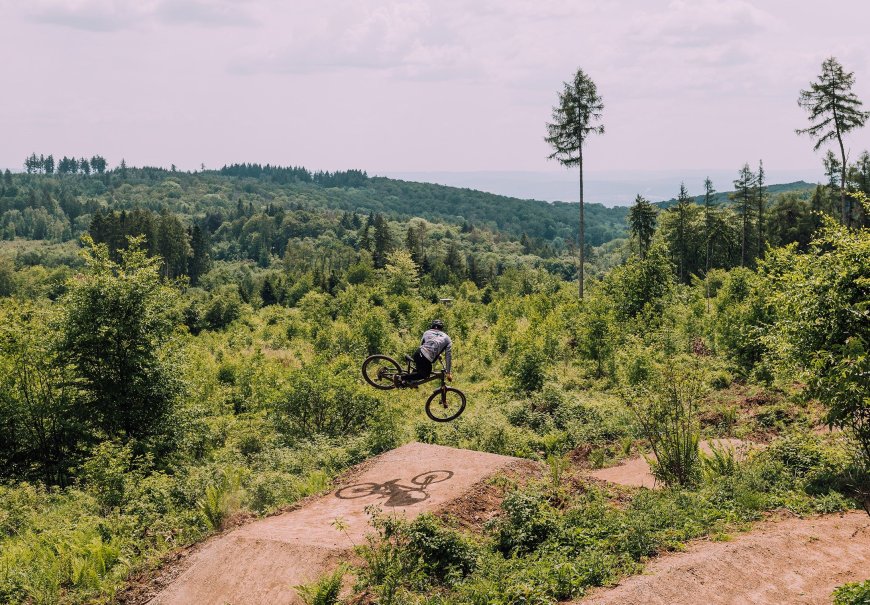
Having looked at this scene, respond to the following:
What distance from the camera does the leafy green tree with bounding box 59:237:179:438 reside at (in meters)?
19.4

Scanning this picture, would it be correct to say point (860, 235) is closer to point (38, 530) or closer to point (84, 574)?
point (84, 574)

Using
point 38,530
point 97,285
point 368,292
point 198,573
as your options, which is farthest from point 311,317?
point 198,573

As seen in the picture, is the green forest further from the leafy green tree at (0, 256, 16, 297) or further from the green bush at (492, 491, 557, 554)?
the leafy green tree at (0, 256, 16, 297)

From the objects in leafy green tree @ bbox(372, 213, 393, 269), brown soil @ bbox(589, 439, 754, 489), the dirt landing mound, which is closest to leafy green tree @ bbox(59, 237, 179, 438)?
brown soil @ bbox(589, 439, 754, 489)

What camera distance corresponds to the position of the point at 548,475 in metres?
13.8

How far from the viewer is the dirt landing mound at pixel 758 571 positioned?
27.9 ft

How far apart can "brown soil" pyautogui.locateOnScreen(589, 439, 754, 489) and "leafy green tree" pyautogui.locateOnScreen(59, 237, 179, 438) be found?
13464 mm

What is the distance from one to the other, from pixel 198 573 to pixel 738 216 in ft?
248

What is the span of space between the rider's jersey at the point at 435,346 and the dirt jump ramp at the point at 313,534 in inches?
91.4

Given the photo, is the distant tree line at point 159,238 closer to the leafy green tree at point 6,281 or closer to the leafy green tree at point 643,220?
the leafy green tree at point 6,281

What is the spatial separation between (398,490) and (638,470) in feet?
22.6

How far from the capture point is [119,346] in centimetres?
1972

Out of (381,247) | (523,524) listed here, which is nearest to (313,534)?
(523,524)

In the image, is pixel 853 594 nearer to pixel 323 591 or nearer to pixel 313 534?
pixel 323 591
